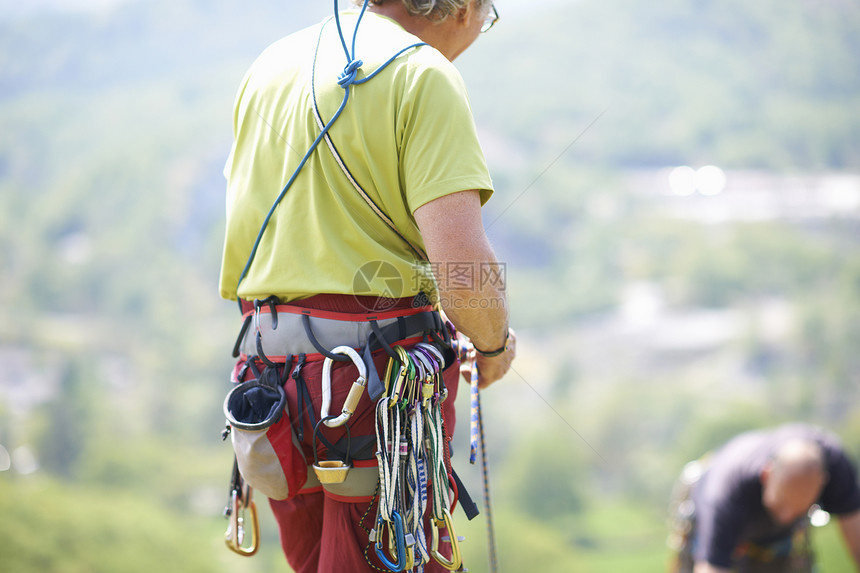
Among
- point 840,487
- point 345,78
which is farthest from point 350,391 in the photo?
point 840,487

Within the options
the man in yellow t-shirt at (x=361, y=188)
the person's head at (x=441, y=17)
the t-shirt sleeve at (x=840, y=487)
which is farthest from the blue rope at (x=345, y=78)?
the t-shirt sleeve at (x=840, y=487)

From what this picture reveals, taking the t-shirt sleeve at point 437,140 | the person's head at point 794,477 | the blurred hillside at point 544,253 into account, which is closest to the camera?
the t-shirt sleeve at point 437,140

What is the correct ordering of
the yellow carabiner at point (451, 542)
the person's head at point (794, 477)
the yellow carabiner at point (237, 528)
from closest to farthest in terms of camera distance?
the yellow carabiner at point (451, 542) < the yellow carabiner at point (237, 528) < the person's head at point (794, 477)

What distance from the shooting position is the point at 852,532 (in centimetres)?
301

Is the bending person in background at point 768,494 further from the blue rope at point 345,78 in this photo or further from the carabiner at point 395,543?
the blue rope at point 345,78

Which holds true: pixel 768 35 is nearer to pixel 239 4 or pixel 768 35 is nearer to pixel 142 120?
pixel 239 4

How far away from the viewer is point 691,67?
11531mm

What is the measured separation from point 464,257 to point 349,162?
0.90 ft

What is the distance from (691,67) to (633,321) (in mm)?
4377

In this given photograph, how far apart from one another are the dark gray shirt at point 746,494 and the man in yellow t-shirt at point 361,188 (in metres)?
2.00

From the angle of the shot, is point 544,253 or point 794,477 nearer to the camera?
point 794,477

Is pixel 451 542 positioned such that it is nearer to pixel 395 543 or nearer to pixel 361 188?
pixel 395 543

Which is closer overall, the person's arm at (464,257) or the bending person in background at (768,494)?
the person's arm at (464,257)

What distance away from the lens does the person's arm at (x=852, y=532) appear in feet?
9.80
